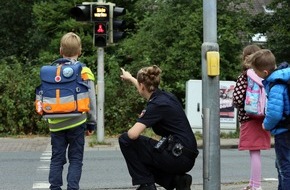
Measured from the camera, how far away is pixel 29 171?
10.0m

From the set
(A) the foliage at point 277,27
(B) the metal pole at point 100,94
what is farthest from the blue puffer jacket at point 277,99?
(A) the foliage at point 277,27

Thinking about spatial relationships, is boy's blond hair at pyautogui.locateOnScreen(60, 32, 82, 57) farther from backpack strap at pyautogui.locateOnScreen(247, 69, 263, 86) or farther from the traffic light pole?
the traffic light pole

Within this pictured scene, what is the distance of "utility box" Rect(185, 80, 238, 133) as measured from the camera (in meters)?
16.4

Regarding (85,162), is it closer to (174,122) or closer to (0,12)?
(174,122)

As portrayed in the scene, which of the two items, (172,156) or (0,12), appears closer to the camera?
(172,156)

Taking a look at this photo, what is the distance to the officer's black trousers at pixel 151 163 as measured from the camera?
19.3 feet

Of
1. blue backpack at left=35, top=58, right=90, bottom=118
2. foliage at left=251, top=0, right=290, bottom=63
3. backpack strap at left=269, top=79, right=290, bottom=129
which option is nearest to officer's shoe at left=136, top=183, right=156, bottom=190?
blue backpack at left=35, top=58, right=90, bottom=118

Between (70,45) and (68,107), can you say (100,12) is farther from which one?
(68,107)

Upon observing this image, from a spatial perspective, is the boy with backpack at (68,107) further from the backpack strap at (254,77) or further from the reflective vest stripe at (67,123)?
the backpack strap at (254,77)

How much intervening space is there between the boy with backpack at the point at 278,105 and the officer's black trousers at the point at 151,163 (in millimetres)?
828

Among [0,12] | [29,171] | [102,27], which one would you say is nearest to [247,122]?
[29,171]

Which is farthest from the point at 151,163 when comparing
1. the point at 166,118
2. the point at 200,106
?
the point at 200,106

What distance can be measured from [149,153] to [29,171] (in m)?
4.55

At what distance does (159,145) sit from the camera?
5934mm
